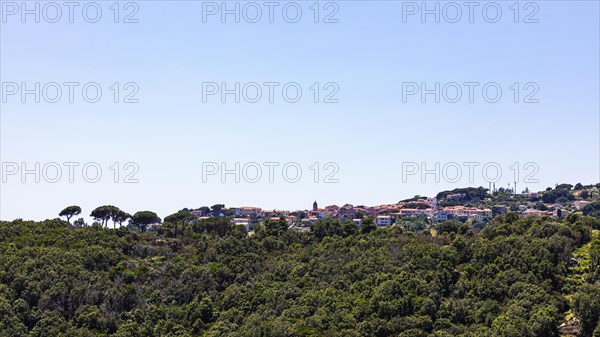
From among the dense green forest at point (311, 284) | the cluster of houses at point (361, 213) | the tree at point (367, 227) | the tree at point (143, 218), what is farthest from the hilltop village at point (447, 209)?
the dense green forest at point (311, 284)

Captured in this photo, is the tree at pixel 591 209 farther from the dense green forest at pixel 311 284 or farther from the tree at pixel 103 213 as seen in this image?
the tree at pixel 103 213

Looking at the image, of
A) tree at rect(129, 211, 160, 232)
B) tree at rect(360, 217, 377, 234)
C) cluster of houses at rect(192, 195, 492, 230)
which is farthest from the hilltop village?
tree at rect(360, 217, 377, 234)

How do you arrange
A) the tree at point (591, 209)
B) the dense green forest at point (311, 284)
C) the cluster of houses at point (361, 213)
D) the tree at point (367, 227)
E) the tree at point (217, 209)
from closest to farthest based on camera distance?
the dense green forest at point (311, 284)
the tree at point (367, 227)
the tree at point (591, 209)
the cluster of houses at point (361, 213)
the tree at point (217, 209)

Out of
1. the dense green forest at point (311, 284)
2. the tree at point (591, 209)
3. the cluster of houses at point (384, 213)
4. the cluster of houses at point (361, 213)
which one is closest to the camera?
the dense green forest at point (311, 284)

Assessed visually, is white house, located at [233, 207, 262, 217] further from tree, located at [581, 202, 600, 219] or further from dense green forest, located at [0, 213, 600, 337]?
dense green forest, located at [0, 213, 600, 337]

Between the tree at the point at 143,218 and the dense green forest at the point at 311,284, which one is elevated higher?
the tree at the point at 143,218

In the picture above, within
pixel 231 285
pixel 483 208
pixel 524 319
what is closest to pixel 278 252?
pixel 231 285
